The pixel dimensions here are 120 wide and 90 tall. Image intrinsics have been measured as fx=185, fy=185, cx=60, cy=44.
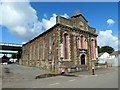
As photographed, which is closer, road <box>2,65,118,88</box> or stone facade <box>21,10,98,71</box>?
road <box>2,65,118,88</box>

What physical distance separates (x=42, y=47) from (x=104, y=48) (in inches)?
2723

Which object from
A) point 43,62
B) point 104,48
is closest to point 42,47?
point 43,62

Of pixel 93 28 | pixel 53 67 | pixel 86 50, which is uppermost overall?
pixel 93 28

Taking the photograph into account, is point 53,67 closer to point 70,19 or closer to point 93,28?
point 70,19

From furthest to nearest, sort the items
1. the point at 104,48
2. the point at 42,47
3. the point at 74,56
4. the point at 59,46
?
the point at 104,48, the point at 42,47, the point at 74,56, the point at 59,46

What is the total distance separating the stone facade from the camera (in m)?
30.4

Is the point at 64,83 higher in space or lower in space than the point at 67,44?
lower

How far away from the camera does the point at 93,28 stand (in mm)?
39719

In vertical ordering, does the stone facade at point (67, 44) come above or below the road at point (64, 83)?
above

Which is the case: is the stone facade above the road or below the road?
above

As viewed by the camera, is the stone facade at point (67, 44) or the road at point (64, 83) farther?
the stone facade at point (67, 44)

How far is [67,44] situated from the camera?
106ft

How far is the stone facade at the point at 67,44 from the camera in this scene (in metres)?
30.4

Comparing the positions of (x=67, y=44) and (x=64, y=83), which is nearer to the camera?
(x=64, y=83)
